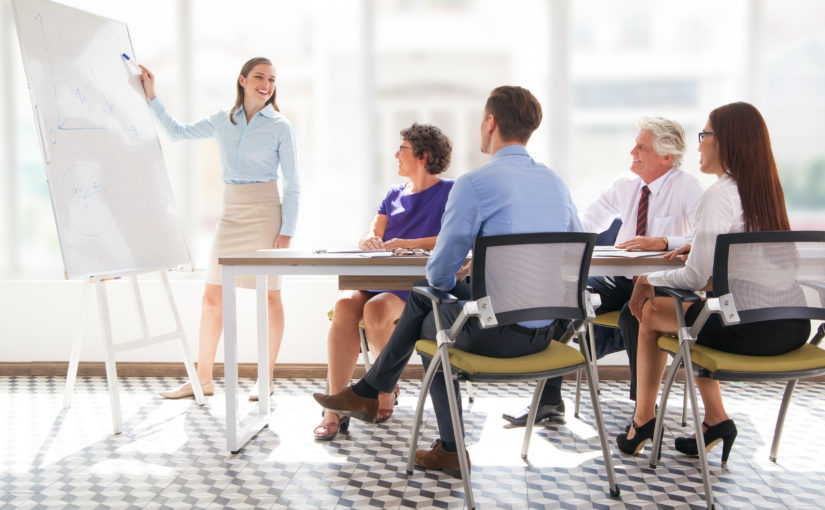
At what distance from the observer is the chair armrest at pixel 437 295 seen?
7.00 ft

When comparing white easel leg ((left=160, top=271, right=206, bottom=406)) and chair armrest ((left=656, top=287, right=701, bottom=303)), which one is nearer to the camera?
chair armrest ((left=656, top=287, right=701, bottom=303))

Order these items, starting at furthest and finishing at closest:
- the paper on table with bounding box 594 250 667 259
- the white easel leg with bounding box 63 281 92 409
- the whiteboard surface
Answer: the white easel leg with bounding box 63 281 92 409, the whiteboard surface, the paper on table with bounding box 594 250 667 259

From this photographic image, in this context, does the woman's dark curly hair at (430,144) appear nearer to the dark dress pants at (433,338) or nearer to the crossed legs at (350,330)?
the crossed legs at (350,330)

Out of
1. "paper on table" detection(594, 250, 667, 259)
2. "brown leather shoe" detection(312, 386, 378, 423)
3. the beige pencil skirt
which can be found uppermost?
the beige pencil skirt

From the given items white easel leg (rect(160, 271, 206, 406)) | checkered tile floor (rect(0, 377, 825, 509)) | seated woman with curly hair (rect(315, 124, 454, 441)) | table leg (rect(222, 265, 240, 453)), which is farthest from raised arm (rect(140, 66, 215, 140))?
checkered tile floor (rect(0, 377, 825, 509))

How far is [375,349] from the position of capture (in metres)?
3.14

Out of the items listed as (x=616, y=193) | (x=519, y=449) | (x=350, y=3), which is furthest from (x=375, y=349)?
(x=350, y=3)

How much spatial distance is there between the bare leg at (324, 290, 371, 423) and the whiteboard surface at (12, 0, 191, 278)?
2.94 ft

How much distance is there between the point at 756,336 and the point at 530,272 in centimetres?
78

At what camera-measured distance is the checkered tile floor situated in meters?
2.29

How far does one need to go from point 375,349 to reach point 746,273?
5.11 ft

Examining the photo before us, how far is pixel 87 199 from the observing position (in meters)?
2.92

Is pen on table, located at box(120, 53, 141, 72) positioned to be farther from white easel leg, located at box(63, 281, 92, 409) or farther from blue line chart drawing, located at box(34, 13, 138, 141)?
white easel leg, located at box(63, 281, 92, 409)

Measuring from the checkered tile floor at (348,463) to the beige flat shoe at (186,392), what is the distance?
7cm
